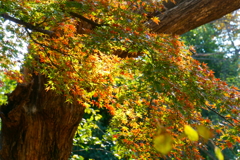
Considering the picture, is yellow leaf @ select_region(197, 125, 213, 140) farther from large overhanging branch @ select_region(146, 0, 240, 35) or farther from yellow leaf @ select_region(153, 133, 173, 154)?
large overhanging branch @ select_region(146, 0, 240, 35)

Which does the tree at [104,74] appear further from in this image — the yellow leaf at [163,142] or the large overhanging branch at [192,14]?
the yellow leaf at [163,142]

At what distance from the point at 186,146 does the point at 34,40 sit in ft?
7.16

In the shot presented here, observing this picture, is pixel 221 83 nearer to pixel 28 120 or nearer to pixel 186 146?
pixel 186 146

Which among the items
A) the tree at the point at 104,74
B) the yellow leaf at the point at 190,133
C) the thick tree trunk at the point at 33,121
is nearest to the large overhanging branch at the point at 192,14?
the tree at the point at 104,74

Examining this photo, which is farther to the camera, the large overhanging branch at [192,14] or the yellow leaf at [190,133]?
the large overhanging branch at [192,14]

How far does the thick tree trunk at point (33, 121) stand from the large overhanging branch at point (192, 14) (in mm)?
1566

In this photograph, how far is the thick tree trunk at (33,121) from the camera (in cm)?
373

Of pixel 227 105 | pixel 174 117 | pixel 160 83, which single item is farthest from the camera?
pixel 174 117

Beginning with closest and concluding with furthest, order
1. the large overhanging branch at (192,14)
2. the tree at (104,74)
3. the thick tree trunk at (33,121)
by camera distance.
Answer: the tree at (104,74) → the large overhanging branch at (192,14) → the thick tree trunk at (33,121)

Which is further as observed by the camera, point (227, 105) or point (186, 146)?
point (186, 146)

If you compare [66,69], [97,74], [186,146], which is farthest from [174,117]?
[66,69]

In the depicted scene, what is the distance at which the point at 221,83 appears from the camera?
285cm

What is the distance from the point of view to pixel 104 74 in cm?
312

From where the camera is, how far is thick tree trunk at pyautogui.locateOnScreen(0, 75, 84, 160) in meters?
3.73
